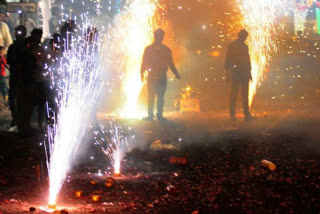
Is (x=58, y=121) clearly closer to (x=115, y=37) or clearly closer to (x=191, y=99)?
(x=191, y=99)

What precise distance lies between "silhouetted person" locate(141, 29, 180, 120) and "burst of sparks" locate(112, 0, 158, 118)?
157 inches

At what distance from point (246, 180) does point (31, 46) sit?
5393 millimetres

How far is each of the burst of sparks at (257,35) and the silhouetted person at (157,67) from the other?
5.61m

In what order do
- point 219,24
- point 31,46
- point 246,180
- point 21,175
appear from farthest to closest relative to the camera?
point 219,24 < point 31,46 < point 21,175 < point 246,180

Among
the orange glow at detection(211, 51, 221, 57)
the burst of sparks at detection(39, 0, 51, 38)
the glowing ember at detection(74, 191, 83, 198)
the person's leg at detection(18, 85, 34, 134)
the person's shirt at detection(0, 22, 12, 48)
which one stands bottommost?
the glowing ember at detection(74, 191, 83, 198)

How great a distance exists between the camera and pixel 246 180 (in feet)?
20.1

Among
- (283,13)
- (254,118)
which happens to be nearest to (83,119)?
(254,118)

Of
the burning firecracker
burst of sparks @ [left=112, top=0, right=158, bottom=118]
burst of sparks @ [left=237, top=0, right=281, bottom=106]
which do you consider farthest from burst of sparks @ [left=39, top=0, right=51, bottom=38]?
the burning firecracker

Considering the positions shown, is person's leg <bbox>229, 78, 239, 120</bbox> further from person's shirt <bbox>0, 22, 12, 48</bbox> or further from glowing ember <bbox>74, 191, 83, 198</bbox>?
glowing ember <bbox>74, 191, 83, 198</bbox>

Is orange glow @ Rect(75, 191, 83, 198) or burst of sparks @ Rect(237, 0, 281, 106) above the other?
burst of sparks @ Rect(237, 0, 281, 106)

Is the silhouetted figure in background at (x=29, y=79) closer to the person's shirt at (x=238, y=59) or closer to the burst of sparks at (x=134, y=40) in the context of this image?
the person's shirt at (x=238, y=59)

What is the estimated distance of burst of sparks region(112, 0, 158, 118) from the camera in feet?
56.7

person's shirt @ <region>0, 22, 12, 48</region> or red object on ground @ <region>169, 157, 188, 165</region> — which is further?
person's shirt @ <region>0, 22, 12, 48</region>

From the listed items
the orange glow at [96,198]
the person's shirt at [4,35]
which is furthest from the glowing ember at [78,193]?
the person's shirt at [4,35]
